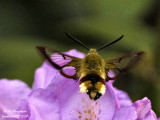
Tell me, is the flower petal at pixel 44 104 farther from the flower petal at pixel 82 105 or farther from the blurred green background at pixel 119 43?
the blurred green background at pixel 119 43

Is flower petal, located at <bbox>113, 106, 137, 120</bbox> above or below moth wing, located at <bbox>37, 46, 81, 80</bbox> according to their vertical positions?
below

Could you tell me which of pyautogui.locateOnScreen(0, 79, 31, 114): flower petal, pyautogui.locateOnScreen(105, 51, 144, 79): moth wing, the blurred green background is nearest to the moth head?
pyautogui.locateOnScreen(105, 51, 144, 79): moth wing

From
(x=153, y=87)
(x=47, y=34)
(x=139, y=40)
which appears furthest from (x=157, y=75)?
(x=47, y=34)

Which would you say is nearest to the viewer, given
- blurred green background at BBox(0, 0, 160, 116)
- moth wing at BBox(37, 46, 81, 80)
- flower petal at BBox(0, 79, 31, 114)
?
moth wing at BBox(37, 46, 81, 80)

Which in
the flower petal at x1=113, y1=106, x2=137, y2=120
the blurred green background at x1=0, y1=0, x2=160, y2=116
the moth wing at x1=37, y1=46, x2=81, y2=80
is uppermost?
the blurred green background at x1=0, y1=0, x2=160, y2=116

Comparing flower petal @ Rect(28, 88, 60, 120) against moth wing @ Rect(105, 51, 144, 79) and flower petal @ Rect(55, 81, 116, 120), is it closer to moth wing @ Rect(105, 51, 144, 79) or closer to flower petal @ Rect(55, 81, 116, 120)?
flower petal @ Rect(55, 81, 116, 120)

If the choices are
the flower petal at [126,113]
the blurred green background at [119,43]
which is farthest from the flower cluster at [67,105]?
the blurred green background at [119,43]

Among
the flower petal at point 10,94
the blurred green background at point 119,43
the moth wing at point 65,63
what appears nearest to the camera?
the moth wing at point 65,63
